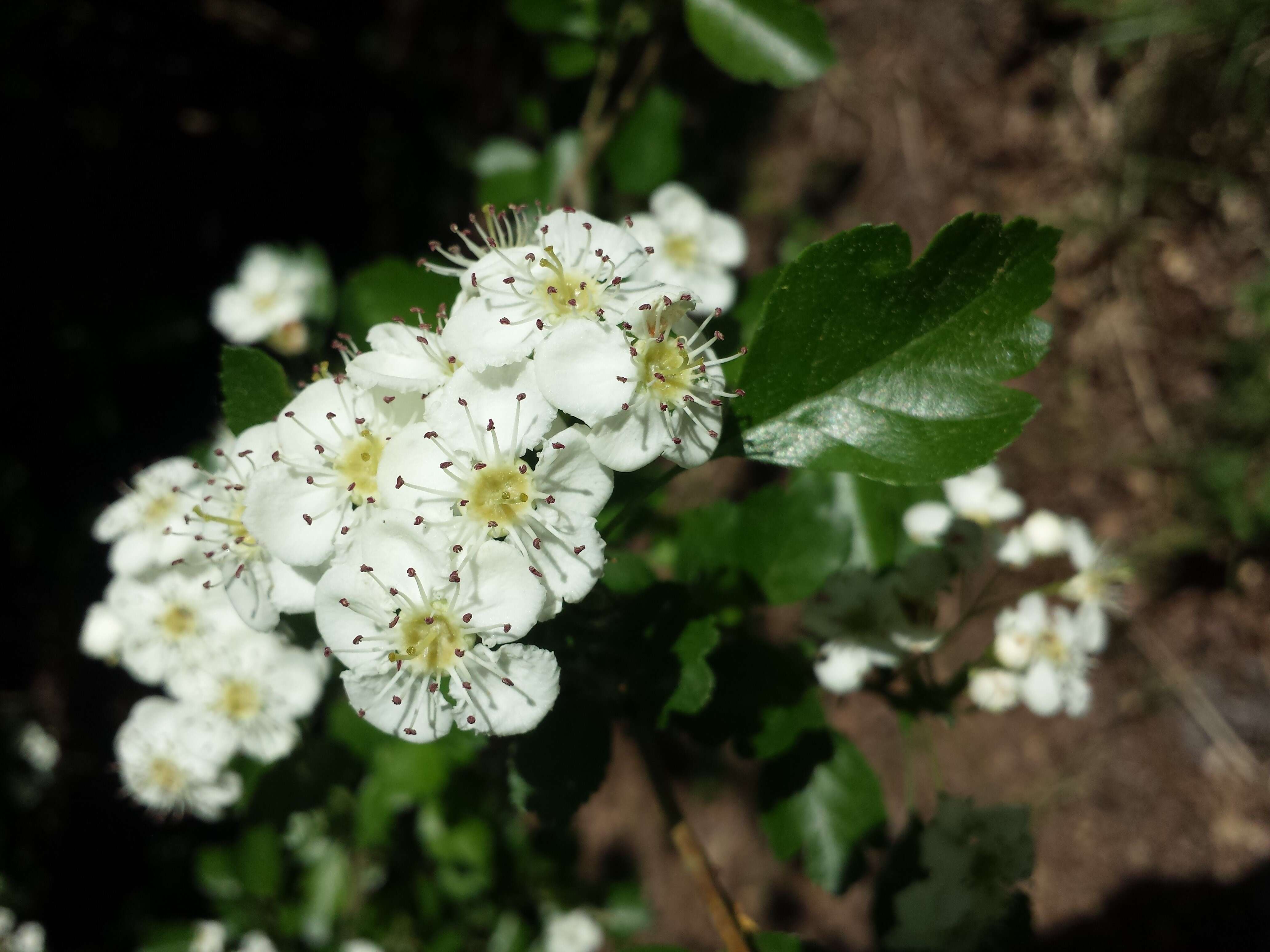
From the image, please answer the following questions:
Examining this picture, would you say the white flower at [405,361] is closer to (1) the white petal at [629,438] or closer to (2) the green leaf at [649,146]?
(1) the white petal at [629,438]

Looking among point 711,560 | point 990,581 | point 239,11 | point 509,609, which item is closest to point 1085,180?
point 990,581

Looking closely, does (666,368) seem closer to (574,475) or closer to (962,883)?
(574,475)

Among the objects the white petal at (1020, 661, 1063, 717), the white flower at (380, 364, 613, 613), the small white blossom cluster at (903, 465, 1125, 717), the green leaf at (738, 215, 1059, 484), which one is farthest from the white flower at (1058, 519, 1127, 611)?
the white flower at (380, 364, 613, 613)

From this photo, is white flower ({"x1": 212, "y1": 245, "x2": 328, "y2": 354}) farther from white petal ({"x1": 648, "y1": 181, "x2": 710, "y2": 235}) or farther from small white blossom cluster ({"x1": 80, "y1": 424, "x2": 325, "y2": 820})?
white petal ({"x1": 648, "y1": 181, "x2": 710, "y2": 235})

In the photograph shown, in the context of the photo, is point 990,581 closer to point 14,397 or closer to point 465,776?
point 465,776

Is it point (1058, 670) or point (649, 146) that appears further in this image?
point (649, 146)

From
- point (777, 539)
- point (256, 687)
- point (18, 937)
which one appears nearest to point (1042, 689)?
point (777, 539)

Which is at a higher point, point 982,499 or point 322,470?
point 322,470
